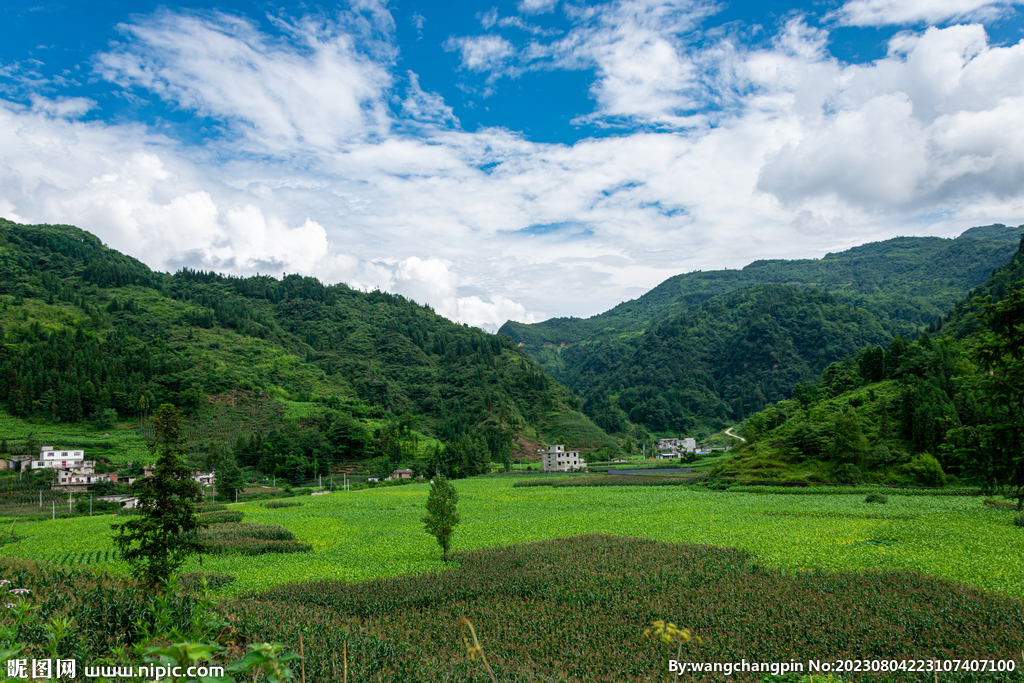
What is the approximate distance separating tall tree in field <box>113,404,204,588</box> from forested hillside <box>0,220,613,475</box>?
63533 millimetres

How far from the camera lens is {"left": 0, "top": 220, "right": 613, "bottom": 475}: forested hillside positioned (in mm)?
85188

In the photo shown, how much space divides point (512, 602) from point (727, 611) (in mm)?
5632

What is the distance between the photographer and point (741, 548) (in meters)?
20.2

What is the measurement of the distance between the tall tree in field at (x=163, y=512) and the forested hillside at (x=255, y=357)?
63.5 meters

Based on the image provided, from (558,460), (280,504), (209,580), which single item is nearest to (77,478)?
(280,504)

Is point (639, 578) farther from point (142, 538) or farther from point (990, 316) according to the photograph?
point (142, 538)

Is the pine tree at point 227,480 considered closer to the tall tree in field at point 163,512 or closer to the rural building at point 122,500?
the rural building at point 122,500

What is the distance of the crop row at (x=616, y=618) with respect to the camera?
941cm

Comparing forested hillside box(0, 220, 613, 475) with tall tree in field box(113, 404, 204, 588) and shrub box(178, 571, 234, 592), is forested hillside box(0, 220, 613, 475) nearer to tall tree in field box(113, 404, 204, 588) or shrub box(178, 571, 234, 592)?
shrub box(178, 571, 234, 592)

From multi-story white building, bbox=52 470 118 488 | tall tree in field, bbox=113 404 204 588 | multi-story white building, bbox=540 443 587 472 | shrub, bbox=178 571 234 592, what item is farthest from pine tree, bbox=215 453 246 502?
tall tree in field, bbox=113 404 204 588

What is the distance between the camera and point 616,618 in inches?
488

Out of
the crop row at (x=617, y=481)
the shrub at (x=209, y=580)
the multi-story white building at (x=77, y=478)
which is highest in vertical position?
the multi-story white building at (x=77, y=478)

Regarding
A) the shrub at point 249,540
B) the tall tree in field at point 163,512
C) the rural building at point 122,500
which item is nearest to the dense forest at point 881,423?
the tall tree in field at point 163,512

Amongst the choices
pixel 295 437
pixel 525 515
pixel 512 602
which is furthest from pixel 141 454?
pixel 512 602
